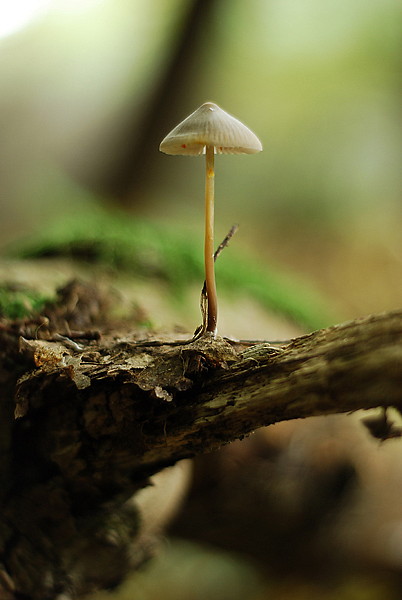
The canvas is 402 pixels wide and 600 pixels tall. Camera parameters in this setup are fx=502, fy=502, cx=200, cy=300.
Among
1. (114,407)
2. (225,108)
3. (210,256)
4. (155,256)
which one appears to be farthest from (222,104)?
(114,407)

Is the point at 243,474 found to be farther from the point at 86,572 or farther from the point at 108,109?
the point at 108,109

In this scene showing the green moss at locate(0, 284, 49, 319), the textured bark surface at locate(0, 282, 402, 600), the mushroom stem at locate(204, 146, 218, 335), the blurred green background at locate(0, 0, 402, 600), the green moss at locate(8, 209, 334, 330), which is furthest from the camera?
the blurred green background at locate(0, 0, 402, 600)

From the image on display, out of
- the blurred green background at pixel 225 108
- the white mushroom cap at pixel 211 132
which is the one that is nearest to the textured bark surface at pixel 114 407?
the white mushroom cap at pixel 211 132

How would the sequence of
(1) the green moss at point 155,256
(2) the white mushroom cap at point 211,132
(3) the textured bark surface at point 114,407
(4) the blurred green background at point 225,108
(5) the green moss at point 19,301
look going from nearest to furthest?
(3) the textured bark surface at point 114,407
(2) the white mushroom cap at point 211,132
(5) the green moss at point 19,301
(1) the green moss at point 155,256
(4) the blurred green background at point 225,108

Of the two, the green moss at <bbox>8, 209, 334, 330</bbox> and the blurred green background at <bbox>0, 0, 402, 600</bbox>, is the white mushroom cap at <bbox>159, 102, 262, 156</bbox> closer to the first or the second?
the green moss at <bbox>8, 209, 334, 330</bbox>

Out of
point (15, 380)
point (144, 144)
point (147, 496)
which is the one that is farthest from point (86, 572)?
point (144, 144)

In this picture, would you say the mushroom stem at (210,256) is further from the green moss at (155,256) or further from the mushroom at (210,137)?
the green moss at (155,256)

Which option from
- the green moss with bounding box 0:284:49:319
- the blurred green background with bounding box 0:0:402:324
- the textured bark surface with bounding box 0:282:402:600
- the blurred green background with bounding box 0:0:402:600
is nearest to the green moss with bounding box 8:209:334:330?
the green moss with bounding box 0:284:49:319
